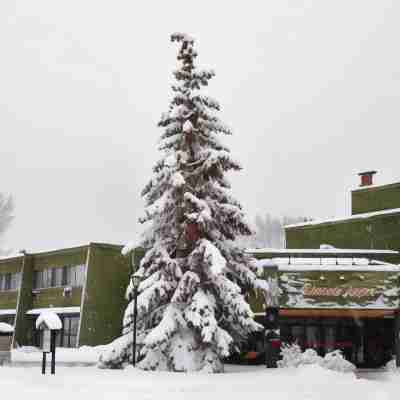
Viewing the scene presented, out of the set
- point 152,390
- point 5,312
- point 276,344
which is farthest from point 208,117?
point 5,312

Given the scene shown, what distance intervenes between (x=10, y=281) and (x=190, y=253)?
26.1 m

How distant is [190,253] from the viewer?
29688mm

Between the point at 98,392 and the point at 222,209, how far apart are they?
1218cm

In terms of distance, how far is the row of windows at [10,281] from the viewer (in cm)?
5184

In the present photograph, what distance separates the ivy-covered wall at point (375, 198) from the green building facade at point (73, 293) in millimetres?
15039

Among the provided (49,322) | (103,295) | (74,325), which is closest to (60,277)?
(74,325)

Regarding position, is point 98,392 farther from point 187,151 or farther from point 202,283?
point 187,151

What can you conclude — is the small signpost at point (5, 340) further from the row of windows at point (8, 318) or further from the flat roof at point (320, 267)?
the row of windows at point (8, 318)

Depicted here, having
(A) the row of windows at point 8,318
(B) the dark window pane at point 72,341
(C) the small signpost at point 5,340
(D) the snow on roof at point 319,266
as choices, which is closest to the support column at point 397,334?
(D) the snow on roof at point 319,266

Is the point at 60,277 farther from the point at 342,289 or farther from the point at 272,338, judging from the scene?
the point at 342,289

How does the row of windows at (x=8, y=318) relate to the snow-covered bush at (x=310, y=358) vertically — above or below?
above

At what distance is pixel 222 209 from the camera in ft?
99.2

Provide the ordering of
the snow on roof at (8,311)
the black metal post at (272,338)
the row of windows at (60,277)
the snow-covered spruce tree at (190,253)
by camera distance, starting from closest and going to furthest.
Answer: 1. the snow-covered spruce tree at (190,253)
2. the black metal post at (272,338)
3. the row of windows at (60,277)
4. the snow on roof at (8,311)

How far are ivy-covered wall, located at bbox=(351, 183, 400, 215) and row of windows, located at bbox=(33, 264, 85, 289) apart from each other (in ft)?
57.9
